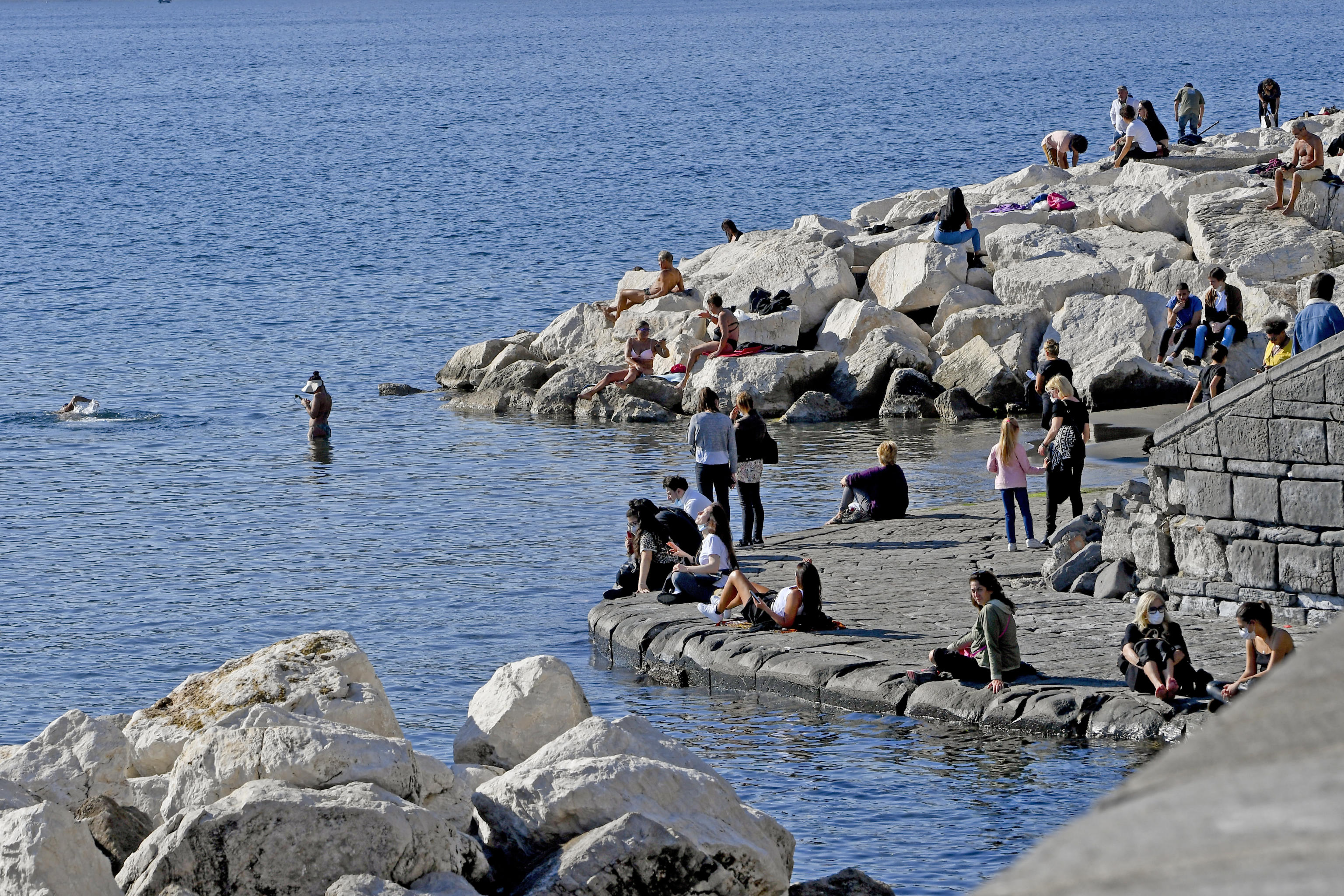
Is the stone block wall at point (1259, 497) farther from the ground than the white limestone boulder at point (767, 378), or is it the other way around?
the white limestone boulder at point (767, 378)

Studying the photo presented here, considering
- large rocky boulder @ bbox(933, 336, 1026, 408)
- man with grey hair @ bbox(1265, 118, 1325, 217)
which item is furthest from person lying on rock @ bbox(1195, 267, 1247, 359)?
man with grey hair @ bbox(1265, 118, 1325, 217)

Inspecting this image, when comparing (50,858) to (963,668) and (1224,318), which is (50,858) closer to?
(963,668)

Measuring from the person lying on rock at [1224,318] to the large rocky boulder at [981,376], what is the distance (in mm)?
3391

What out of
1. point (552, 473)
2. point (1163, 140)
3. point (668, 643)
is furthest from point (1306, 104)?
point (668, 643)

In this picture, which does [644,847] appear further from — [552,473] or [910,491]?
[552,473]

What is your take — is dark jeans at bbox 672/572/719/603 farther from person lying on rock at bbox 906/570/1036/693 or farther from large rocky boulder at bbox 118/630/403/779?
large rocky boulder at bbox 118/630/403/779

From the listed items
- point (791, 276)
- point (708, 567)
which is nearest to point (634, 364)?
point (791, 276)

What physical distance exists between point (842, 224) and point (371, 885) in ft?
89.9

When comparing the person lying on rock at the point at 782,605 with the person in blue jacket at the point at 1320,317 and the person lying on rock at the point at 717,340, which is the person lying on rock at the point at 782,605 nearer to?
the person in blue jacket at the point at 1320,317

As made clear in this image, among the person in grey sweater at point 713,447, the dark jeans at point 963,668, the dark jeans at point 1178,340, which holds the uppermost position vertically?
the dark jeans at point 1178,340

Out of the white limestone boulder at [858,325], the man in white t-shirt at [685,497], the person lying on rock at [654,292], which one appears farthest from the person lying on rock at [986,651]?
the person lying on rock at [654,292]

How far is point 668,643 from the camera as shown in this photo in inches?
587

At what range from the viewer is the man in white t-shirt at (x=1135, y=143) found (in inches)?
1302

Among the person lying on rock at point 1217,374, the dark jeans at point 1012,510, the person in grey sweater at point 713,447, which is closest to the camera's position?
the dark jeans at point 1012,510
